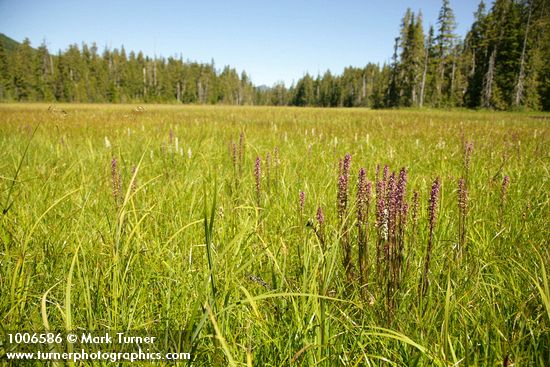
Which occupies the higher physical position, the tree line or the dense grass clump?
the tree line

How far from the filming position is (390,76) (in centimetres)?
8050

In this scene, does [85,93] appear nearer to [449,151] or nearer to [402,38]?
[402,38]

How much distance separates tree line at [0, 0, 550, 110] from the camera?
49031 millimetres

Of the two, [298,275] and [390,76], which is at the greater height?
[390,76]

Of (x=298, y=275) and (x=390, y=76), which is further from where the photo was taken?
(x=390, y=76)

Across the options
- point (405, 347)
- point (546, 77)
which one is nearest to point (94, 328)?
point (405, 347)

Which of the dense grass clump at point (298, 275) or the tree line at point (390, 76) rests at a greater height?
the tree line at point (390, 76)

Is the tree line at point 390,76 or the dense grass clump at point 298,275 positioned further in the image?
the tree line at point 390,76

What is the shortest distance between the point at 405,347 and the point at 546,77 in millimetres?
64601

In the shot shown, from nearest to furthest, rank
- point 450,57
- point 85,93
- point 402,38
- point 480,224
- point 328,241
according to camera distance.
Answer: point 328,241 < point 480,224 < point 450,57 < point 402,38 < point 85,93

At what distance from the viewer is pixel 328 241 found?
193 centimetres

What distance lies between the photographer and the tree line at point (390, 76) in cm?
4903

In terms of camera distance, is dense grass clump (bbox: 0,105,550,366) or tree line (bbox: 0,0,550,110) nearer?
dense grass clump (bbox: 0,105,550,366)

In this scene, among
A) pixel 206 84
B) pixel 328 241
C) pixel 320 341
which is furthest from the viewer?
pixel 206 84
